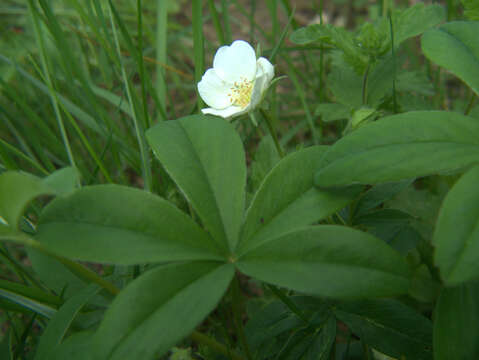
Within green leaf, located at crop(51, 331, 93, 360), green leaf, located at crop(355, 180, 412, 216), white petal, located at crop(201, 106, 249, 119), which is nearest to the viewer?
green leaf, located at crop(51, 331, 93, 360)

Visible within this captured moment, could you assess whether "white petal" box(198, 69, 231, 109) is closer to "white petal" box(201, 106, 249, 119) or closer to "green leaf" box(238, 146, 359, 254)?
"white petal" box(201, 106, 249, 119)

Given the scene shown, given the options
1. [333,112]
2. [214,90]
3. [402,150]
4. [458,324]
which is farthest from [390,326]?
[214,90]

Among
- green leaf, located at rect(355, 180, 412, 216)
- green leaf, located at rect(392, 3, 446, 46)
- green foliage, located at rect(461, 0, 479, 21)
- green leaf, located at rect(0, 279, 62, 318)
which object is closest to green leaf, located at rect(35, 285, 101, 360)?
green leaf, located at rect(0, 279, 62, 318)

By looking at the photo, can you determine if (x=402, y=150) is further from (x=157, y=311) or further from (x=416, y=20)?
(x=416, y=20)

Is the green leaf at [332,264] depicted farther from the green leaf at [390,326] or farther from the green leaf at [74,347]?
the green leaf at [74,347]

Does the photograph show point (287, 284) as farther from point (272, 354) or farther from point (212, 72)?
point (212, 72)

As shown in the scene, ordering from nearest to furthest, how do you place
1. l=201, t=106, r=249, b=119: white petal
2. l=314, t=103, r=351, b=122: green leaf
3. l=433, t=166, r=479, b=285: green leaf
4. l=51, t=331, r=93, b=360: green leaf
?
l=433, t=166, r=479, b=285: green leaf → l=51, t=331, r=93, b=360: green leaf → l=201, t=106, r=249, b=119: white petal → l=314, t=103, r=351, b=122: green leaf
